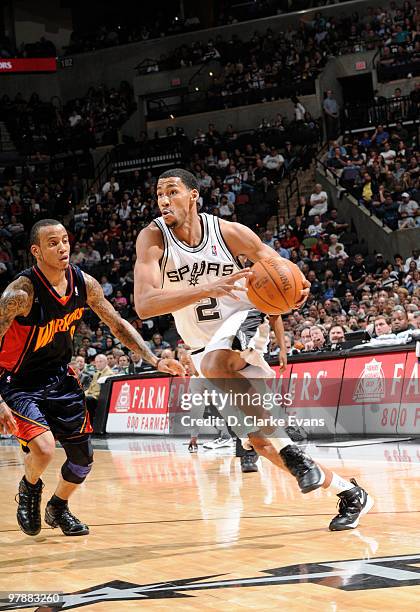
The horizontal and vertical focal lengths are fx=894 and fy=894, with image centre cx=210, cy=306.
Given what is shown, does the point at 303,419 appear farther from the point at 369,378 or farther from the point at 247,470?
the point at 247,470

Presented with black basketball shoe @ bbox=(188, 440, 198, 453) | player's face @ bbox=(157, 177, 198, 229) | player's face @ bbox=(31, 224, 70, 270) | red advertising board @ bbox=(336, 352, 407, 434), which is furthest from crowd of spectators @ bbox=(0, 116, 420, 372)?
player's face @ bbox=(31, 224, 70, 270)

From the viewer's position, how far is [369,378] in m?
10.7

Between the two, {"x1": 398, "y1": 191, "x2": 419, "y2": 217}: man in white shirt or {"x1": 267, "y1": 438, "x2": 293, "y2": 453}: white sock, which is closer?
{"x1": 267, "y1": 438, "x2": 293, "y2": 453}: white sock

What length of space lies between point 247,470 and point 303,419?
108 inches

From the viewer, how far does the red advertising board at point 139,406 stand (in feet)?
43.5

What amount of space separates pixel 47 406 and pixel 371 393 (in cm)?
594

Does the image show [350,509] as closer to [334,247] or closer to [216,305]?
[216,305]

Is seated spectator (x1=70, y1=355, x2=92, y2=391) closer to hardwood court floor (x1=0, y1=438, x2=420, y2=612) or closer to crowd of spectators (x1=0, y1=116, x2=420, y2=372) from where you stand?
crowd of spectators (x1=0, y1=116, x2=420, y2=372)

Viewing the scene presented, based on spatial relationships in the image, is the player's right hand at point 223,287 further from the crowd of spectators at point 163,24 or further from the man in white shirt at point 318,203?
the crowd of spectators at point 163,24

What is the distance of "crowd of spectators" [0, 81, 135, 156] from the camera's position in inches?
1077

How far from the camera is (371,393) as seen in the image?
10.7 meters

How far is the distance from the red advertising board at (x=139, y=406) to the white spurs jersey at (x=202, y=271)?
302 inches

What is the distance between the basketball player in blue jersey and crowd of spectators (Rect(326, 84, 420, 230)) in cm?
1310

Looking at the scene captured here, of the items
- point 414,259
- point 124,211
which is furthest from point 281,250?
point 124,211
